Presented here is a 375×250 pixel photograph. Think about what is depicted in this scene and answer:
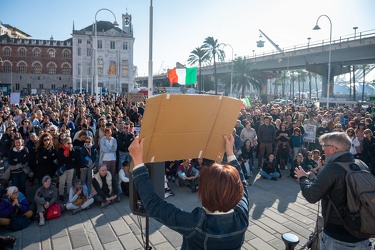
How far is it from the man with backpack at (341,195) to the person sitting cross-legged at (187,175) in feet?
18.2

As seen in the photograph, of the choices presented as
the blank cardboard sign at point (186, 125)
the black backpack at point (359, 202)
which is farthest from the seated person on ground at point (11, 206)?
the black backpack at point (359, 202)

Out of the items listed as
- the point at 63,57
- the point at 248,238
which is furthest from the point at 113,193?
the point at 63,57

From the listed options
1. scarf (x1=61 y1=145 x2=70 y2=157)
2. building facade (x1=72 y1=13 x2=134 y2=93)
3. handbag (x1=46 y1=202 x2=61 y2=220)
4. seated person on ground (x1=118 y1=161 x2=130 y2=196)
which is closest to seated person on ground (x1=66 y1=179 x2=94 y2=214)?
→ handbag (x1=46 y1=202 x2=61 y2=220)

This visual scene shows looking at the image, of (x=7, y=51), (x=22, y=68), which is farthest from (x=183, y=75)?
(x=7, y=51)

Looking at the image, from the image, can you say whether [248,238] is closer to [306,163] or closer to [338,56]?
[306,163]

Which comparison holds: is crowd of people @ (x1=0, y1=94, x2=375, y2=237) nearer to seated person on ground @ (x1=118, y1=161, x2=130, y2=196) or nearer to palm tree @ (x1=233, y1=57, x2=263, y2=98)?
seated person on ground @ (x1=118, y1=161, x2=130, y2=196)

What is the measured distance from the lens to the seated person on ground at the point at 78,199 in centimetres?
684

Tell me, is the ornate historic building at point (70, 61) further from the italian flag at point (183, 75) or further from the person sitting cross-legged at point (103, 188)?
the person sitting cross-legged at point (103, 188)

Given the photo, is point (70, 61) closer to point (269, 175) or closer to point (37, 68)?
point (37, 68)

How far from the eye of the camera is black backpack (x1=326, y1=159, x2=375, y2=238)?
8.77 feet

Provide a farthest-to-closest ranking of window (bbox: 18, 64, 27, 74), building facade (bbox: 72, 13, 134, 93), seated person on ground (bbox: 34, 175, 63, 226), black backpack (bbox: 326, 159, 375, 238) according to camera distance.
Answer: window (bbox: 18, 64, 27, 74) → building facade (bbox: 72, 13, 134, 93) → seated person on ground (bbox: 34, 175, 63, 226) → black backpack (bbox: 326, 159, 375, 238)

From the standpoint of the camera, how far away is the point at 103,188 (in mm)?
7387

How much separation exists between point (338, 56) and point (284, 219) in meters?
33.4

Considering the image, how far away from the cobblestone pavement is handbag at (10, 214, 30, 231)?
10cm
